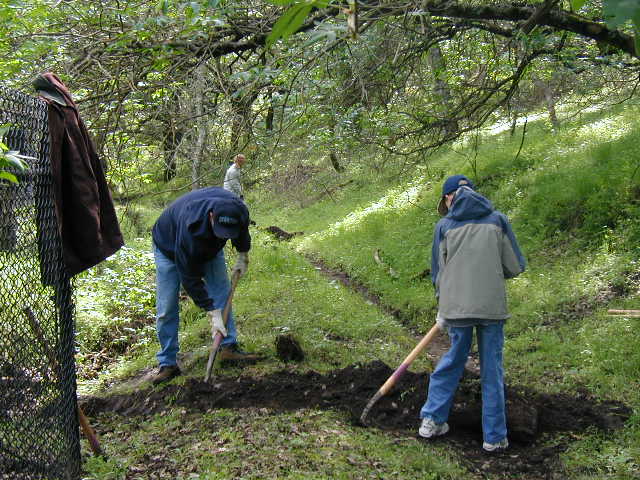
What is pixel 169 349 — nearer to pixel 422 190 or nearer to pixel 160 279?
pixel 160 279

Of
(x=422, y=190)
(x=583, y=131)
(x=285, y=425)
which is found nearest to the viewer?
(x=285, y=425)

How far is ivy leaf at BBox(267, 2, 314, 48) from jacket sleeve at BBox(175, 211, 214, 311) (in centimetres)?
449

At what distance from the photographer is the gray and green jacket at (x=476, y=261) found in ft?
15.8

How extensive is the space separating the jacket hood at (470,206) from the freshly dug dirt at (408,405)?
169cm

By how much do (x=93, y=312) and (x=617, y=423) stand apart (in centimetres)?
700

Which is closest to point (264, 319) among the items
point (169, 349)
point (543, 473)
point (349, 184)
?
point (169, 349)

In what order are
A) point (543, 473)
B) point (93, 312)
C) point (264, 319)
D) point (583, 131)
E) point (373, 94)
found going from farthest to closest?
point (583, 131) → point (93, 312) → point (264, 319) → point (373, 94) → point (543, 473)

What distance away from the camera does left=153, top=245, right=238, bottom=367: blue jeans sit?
616cm

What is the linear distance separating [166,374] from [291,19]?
562 cm

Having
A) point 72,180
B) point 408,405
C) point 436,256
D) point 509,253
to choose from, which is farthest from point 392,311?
point 72,180

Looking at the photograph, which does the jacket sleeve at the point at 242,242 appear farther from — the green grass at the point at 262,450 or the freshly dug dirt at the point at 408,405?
the green grass at the point at 262,450

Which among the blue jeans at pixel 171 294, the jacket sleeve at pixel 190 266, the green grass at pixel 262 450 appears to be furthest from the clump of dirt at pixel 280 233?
the green grass at pixel 262 450

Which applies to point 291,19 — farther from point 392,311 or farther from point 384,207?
point 384,207

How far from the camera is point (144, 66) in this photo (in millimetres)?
5965
